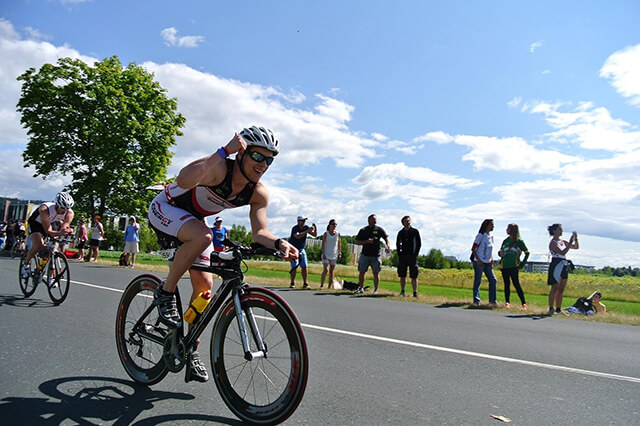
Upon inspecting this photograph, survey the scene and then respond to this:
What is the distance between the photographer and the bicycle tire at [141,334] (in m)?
3.81

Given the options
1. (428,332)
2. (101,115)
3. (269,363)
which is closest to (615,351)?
(428,332)

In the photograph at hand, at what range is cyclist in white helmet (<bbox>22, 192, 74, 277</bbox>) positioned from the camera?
8164mm

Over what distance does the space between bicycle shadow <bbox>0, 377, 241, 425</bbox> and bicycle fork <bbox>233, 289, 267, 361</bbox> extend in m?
0.46

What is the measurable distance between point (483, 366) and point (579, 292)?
18.7m

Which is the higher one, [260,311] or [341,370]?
[260,311]

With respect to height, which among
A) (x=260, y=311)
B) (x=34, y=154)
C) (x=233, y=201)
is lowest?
(x=260, y=311)

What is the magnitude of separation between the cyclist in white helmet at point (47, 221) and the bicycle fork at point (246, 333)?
20.4ft

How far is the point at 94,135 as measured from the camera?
30.8m

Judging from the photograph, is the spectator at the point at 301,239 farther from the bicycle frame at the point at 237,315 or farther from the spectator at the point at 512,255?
the bicycle frame at the point at 237,315

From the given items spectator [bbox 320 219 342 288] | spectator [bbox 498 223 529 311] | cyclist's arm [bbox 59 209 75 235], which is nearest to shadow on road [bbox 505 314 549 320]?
spectator [bbox 498 223 529 311]

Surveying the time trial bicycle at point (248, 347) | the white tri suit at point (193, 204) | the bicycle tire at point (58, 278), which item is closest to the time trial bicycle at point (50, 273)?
the bicycle tire at point (58, 278)

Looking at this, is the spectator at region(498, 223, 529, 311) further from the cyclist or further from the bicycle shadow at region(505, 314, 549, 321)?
the cyclist

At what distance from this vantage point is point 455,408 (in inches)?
138

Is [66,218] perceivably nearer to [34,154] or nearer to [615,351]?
[615,351]
